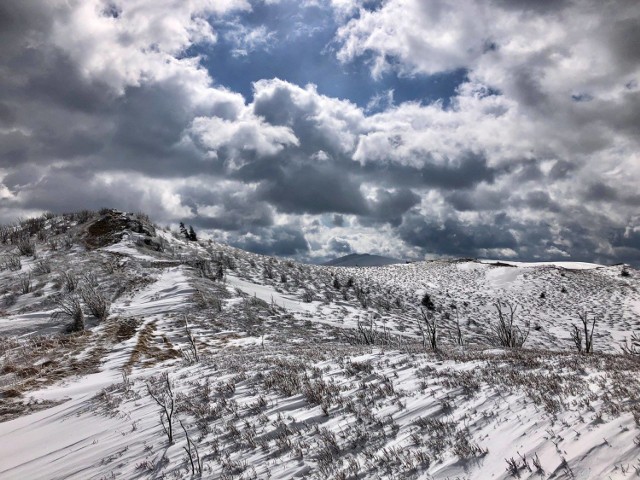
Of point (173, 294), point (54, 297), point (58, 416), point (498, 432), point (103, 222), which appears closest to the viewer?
point (498, 432)

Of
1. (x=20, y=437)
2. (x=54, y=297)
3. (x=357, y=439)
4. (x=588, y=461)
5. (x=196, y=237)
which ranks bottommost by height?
(x=20, y=437)

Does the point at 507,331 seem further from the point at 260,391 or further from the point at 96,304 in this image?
the point at 96,304

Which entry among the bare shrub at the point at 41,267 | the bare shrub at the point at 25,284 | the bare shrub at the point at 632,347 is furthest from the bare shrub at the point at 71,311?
the bare shrub at the point at 632,347

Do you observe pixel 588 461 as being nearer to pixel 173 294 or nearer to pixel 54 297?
pixel 173 294

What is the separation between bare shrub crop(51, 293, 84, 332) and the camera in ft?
47.3

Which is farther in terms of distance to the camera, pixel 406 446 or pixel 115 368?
pixel 115 368

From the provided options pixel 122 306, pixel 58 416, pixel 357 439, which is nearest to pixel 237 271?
pixel 122 306

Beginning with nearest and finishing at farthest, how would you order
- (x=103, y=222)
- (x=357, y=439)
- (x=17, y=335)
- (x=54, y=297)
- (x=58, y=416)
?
(x=357, y=439)
(x=58, y=416)
(x=17, y=335)
(x=54, y=297)
(x=103, y=222)

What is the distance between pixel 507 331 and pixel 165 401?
44.6 ft

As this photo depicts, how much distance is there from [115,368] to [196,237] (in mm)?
27166

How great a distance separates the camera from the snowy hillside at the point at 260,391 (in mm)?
4113

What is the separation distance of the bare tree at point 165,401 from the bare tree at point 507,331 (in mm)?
11441

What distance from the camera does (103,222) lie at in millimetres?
29625

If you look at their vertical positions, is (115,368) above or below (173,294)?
below
